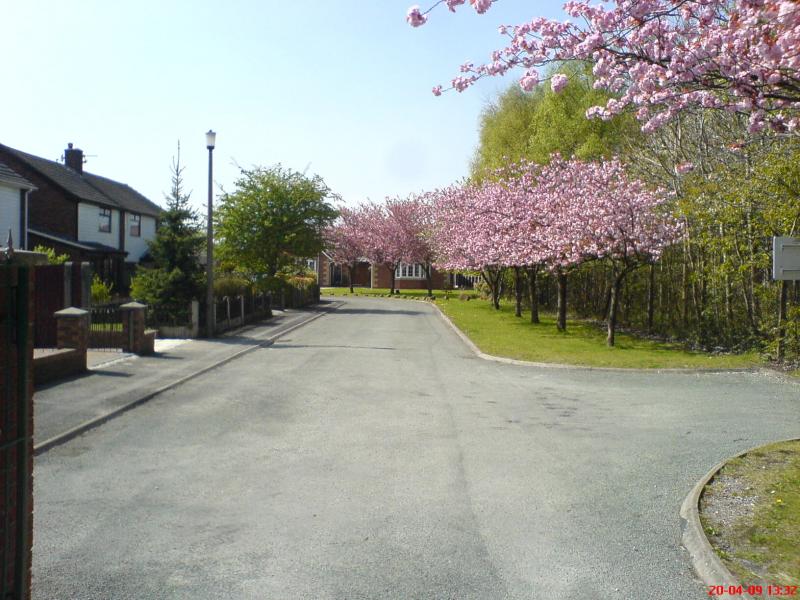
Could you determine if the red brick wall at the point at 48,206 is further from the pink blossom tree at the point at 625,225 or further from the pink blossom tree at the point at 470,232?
the pink blossom tree at the point at 625,225

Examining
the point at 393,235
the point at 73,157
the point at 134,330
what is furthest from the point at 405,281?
the point at 134,330

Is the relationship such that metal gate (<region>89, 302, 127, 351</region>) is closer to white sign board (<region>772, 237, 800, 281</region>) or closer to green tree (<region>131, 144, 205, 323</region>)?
green tree (<region>131, 144, 205, 323</region>)

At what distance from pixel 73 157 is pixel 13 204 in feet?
47.5

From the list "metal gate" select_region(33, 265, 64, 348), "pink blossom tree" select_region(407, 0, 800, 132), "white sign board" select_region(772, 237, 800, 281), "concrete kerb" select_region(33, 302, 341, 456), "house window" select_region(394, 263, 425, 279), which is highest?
"pink blossom tree" select_region(407, 0, 800, 132)

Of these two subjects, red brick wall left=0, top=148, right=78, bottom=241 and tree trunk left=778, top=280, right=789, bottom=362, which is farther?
red brick wall left=0, top=148, right=78, bottom=241

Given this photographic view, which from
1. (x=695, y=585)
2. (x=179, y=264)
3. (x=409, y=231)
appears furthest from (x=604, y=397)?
(x=409, y=231)

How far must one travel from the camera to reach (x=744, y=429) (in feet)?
33.0

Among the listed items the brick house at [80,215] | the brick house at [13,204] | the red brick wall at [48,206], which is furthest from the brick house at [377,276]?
the brick house at [13,204]

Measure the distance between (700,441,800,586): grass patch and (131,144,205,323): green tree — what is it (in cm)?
1788

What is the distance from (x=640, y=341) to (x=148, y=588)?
20.8 m

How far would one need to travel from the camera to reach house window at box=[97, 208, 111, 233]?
1529 inches

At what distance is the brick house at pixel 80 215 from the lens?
34625 mm
